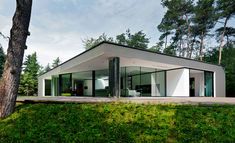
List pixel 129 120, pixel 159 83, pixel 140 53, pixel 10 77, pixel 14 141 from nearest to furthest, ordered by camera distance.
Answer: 1. pixel 14 141
2. pixel 129 120
3. pixel 10 77
4. pixel 140 53
5. pixel 159 83

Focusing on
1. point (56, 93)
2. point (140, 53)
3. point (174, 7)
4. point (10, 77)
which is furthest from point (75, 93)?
point (174, 7)

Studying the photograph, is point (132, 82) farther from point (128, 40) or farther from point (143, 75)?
point (128, 40)

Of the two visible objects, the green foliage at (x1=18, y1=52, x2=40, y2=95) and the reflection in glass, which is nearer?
the reflection in glass

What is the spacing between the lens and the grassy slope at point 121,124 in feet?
15.2

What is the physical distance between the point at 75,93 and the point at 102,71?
4842 millimetres

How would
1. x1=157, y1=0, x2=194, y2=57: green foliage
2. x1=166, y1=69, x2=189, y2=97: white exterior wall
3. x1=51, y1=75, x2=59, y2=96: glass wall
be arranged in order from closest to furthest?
1. x1=166, y1=69, x2=189, y2=97: white exterior wall
2. x1=51, y1=75, x2=59, y2=96: glass wall
3. x1=157, y1=0, x2=194, y2=57: green foliage

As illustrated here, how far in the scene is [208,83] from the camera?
2005cm

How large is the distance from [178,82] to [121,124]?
13973 mm

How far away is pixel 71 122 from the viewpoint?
5.50 meters

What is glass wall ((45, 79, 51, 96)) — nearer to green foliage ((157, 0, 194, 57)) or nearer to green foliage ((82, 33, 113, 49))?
green foliage ((157, 0, 194, 57))

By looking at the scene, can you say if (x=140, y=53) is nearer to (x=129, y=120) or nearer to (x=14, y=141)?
(x=129, y=120)

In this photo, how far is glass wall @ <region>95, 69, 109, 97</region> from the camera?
18.7 metres

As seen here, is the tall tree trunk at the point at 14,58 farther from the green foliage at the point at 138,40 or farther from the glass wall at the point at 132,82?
the green foliage at the point at 138,40

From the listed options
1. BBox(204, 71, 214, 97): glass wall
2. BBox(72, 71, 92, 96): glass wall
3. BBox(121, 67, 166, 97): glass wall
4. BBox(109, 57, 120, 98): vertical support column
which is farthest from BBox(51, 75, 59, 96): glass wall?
BBox(204, 71, 214, 97): glass wall
